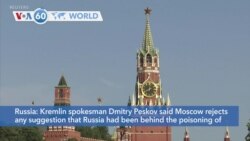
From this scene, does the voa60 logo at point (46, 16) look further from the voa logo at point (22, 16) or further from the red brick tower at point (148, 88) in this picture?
the red brick tower at point (148, 88)

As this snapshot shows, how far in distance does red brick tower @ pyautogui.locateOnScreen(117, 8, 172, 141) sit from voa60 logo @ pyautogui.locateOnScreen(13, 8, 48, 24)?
211 feet

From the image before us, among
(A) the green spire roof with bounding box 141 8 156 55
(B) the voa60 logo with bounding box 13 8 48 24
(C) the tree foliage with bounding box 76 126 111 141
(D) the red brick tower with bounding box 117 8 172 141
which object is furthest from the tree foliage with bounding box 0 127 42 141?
(B) the voa60 logo with bounding box 13 8 48 24

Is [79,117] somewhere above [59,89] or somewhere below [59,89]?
below

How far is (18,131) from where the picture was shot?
424 ft

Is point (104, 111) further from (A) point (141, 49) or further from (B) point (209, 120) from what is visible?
(A) point (141, 49)

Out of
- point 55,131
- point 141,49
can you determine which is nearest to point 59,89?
point 55,131

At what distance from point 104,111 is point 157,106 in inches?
2481

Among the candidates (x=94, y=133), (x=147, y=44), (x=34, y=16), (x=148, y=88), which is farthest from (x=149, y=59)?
(x=34, y=16)

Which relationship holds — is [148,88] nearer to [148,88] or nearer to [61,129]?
[148,88]

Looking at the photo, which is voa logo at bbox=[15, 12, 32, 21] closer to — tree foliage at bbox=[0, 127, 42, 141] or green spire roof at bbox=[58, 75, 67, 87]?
tree foliage at bbox=[0, 127, 42, 141]

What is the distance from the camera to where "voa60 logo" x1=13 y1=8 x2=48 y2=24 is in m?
63.5

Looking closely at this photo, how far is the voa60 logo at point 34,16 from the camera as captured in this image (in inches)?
2502

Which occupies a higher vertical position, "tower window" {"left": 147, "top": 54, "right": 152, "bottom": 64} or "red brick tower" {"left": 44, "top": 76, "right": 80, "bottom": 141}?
"tower window" {"left": 147, "top": 54, "right": 152, "bottom": 64}

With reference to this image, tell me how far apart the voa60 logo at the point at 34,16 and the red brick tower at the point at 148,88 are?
6446 cm
